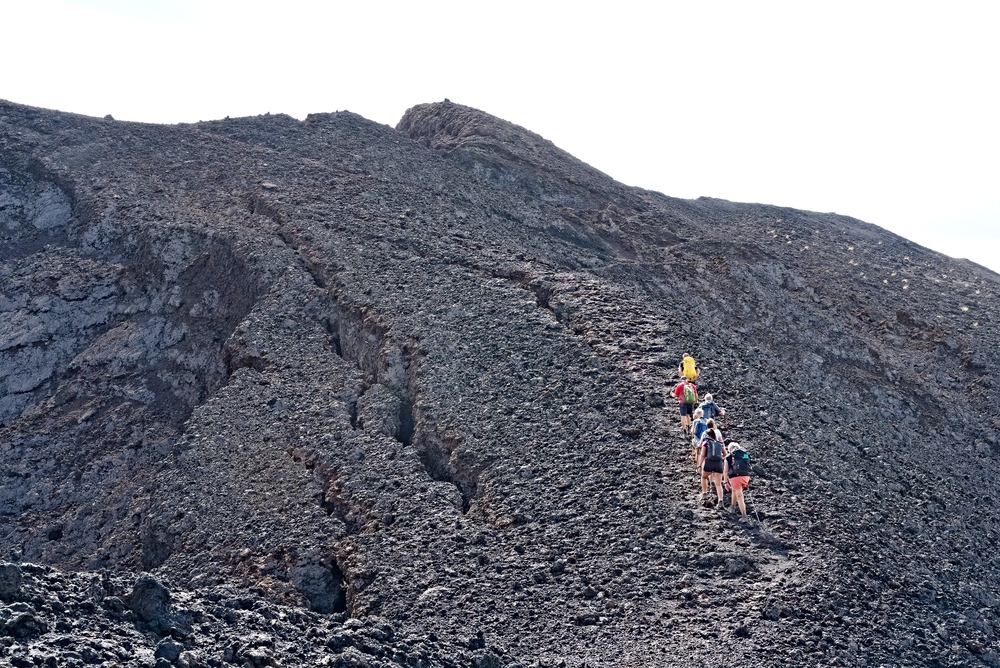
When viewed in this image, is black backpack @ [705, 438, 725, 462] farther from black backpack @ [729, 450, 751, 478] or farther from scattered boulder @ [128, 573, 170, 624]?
scattered boulder @ [128, 573, 170, 624]

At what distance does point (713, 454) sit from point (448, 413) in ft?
16.1

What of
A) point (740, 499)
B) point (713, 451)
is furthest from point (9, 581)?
point (740, 499)

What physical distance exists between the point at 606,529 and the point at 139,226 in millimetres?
14563

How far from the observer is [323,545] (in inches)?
635

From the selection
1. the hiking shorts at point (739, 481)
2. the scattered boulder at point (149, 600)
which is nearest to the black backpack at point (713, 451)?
the hiking shorts at point (739, 481)

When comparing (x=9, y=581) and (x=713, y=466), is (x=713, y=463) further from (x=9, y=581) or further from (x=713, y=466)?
(x=9, y=581)

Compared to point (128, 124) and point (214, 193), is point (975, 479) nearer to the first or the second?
point (214, 193)

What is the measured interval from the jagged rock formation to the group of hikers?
1.01ft

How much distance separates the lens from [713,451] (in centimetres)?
1538

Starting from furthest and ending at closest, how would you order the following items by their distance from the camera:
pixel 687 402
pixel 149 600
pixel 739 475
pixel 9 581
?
1. pixel 687 402
2. pixel 739 475
3. pixel 149 600
4. pixel 9 581

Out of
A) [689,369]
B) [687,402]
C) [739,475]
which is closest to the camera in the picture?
[739,475]

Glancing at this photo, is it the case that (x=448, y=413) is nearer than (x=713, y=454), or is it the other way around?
(x=713, y=454)

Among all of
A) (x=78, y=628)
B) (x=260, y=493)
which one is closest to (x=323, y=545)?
(x=260, y=493)

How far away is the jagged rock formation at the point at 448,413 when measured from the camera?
13.5 metres
